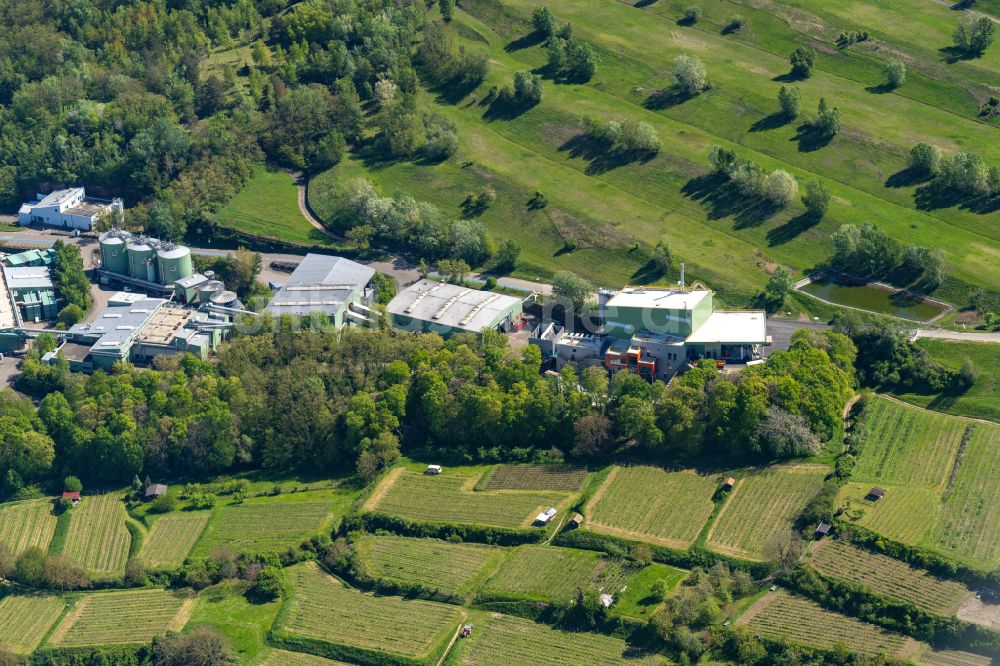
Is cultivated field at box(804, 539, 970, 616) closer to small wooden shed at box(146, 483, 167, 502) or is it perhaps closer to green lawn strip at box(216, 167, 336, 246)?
small wooden shed at box(146, 483, 167, 502)

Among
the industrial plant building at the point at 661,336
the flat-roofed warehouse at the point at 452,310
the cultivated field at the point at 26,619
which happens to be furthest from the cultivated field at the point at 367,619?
the flat-roofed warehouse at the point at 452,310

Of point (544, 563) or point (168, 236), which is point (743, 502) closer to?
point (544, 563)

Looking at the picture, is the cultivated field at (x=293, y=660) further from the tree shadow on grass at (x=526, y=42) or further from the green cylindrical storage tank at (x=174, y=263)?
Answer: the tree shadow on grass at (x=526, y=42)

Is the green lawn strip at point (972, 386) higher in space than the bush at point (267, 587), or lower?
higher

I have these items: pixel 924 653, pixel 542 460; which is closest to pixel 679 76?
pixel 542 460

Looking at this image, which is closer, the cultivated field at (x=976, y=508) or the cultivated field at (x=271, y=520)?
the cultivated field at (x=976, y=508)

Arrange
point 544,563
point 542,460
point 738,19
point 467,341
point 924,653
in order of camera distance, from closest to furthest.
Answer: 1. point 924,653
2. point 544,563
3. point 542,460
4. point 467,341
5. point 738,19

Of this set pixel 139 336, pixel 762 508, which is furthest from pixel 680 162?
pixel 139 336
